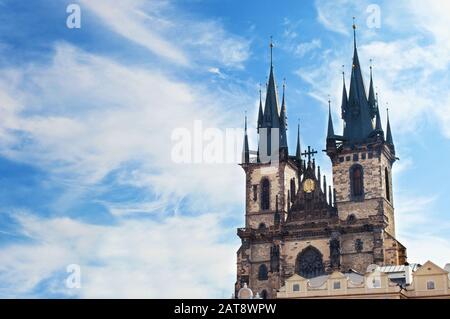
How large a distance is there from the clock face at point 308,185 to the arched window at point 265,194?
395 cm

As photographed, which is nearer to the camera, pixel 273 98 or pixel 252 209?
pixel 252 209

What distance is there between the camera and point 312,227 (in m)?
77.7

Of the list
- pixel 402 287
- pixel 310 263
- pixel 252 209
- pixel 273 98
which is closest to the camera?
pixel 402 287

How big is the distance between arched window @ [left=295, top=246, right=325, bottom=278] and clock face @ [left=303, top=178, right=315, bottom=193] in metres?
6.65

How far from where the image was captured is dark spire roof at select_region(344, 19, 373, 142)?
A: 8072 centimetres

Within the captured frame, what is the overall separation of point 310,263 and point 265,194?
9.72 meters

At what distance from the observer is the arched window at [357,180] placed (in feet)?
255

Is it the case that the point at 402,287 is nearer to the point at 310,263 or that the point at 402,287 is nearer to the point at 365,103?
the point at 310,263

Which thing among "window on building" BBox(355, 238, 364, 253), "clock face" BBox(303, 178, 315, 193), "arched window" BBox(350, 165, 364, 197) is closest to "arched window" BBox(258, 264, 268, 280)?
"clock face" BBox(303, 178, 315, 193)
